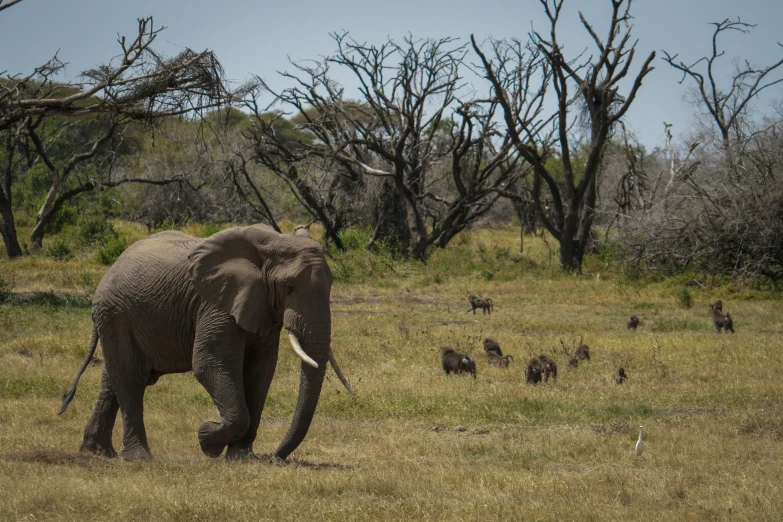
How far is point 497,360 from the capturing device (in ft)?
47.7

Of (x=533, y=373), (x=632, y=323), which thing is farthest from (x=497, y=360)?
(x=632, y=323)

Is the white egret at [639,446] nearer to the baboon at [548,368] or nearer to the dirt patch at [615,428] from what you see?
the dirt patch at [615,428]

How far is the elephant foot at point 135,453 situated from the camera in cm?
913

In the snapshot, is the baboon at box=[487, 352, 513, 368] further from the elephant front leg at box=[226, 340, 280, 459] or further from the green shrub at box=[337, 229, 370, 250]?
the green shrub at box=[337, 229, 370, 250]

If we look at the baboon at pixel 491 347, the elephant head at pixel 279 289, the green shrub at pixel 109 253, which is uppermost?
the elephant head at pixel 279 289

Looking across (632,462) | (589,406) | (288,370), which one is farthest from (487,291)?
(632,462)

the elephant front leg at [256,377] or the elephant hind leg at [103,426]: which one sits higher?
the elephant front leg at [256,377]

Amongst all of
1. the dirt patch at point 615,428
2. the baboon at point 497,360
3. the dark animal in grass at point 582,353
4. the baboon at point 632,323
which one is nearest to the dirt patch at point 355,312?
the baboon at point 632,323

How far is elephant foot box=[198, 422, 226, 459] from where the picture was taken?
8630 millimetres

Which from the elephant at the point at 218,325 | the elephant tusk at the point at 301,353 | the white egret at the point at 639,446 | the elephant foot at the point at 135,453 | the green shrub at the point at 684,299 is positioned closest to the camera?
the elephant tusk at the point at 301,353

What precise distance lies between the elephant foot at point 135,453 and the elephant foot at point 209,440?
28.1 inches

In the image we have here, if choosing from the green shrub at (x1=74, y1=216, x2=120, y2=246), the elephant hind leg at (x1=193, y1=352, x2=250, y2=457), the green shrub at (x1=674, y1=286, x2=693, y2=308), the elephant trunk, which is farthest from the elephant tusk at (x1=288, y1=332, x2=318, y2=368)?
the green shrub at (x1=74, y1=216, x2=120, y2=246)

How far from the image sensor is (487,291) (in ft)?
83.7

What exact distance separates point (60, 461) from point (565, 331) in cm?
1178
